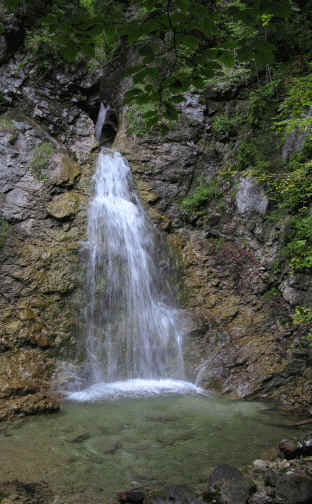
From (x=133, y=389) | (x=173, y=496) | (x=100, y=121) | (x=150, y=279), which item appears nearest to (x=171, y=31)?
(x=173, y=496)

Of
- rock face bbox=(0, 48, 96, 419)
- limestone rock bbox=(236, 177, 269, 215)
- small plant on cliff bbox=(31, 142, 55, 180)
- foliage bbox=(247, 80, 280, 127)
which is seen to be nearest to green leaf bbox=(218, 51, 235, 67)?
rock face bbox=(0, 48, 96, 419)

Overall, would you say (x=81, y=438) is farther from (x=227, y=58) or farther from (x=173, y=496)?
(x=227, y=58)

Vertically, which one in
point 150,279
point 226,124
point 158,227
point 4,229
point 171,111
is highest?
point 226,124

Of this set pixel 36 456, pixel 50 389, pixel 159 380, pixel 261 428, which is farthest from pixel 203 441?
pixel 50 389

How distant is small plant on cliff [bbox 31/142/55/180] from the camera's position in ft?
26.9

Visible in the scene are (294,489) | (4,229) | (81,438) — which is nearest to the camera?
(294,489)

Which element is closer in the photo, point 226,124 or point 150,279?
point 150,279

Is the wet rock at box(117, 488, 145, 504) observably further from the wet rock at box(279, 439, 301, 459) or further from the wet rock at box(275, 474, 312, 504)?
the wet rock at box(279, 439, 301, 459)

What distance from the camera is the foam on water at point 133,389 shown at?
5.50m

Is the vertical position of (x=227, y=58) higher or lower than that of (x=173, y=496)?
higher

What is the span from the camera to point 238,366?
244 inches

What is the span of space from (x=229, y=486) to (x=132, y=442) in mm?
1484

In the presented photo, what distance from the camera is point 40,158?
839 centimetres

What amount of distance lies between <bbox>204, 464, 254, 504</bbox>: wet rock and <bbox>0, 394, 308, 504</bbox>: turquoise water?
222mm
